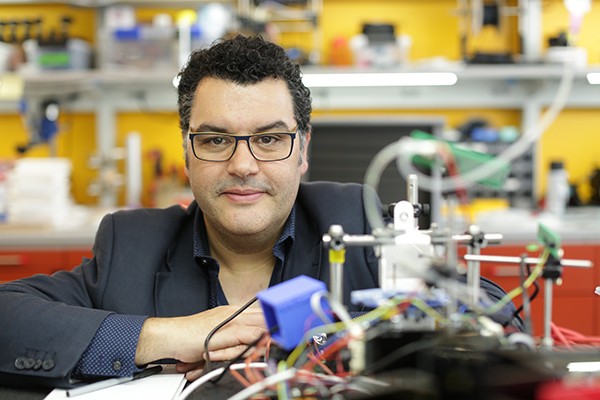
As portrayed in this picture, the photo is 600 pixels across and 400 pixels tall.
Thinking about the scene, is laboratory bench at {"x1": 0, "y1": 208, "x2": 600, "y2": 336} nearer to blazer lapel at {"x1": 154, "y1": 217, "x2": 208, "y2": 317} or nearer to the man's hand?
blazer lapel at {"x1": 154, "y1": 217, "x2": 208, "y2": 317}

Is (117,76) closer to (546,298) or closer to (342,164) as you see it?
(342,164)

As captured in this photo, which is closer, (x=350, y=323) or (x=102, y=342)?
(x=350, y=323)

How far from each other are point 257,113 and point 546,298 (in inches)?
29.6

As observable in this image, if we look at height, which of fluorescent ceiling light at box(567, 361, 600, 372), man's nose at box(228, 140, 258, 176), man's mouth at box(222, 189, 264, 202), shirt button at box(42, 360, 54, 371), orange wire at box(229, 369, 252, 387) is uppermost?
man's nose at box(228, 140, 258, 176)

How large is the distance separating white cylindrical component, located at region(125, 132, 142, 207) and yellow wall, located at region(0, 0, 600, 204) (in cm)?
15

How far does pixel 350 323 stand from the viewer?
0.87 meters

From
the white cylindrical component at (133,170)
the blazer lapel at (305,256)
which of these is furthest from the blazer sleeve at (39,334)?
the white cylindrical component at (133,170)

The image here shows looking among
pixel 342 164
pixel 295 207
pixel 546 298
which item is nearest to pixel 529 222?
pixel 342 164

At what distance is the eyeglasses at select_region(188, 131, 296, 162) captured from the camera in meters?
1.42

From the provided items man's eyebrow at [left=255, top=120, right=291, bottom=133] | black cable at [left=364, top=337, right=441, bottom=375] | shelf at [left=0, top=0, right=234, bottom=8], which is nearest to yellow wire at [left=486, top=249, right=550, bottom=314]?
black cable at [left=364, top=337, right=441, bottom=375]

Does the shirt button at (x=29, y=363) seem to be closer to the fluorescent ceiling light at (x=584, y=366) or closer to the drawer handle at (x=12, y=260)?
the fluorescent ceiling light at (x=584, y=366)

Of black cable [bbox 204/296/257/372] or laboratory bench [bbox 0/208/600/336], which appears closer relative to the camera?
black cable [bbox 204/296/257/372]

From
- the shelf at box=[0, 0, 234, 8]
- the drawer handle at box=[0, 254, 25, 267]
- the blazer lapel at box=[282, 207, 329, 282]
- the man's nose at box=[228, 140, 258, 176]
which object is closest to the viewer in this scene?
the man's nose at box=[228, 140, 258, 176]

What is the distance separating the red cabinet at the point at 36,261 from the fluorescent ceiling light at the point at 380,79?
4.51 ft
